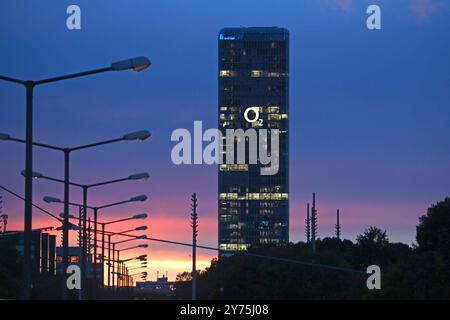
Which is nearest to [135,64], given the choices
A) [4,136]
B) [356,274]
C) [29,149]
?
[29,149]

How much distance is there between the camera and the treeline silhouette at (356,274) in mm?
92500

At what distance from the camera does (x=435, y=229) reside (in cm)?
9988

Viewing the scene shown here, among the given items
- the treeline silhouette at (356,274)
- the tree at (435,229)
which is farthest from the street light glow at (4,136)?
the tree at (435,229)

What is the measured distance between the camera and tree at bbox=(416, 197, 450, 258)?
323ft

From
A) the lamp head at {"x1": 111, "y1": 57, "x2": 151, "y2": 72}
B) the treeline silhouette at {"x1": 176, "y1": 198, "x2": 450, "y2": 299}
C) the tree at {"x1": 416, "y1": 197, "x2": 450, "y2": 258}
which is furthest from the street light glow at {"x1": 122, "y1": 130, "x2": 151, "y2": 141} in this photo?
the tree at {"x1": 416, "y1": 197, "x2": 450, "y2": 258}

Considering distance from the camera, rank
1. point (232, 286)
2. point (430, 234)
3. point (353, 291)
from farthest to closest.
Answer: point (232, 286), point (353, 291), point (430, 234)

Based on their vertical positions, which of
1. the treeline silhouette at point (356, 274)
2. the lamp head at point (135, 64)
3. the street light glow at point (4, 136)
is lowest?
the treeline silhouette at point (356, 274)

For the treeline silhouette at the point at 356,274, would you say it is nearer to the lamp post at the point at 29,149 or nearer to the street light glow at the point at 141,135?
the street light glow at the point at 141,135

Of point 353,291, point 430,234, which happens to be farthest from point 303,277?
point 430,234

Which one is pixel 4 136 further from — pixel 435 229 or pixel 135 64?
pixel 435 229
